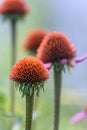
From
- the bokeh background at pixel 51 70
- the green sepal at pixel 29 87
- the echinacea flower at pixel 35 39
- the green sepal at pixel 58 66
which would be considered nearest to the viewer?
the green sepal at pixel 29 87

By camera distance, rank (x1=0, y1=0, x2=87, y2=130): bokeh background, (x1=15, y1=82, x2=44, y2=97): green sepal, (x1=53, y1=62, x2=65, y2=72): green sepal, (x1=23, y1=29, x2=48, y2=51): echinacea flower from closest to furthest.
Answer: (x1=15, y1=82, x2=44, y2=97): green sepal, (x1=53, y1=62, x2=65, y2=72): green sepal, (x1=23, y1=29, x2=48, y2=51): echinacea flower, (x1=0, y1=0, x2=87, y2=130): bokeh background

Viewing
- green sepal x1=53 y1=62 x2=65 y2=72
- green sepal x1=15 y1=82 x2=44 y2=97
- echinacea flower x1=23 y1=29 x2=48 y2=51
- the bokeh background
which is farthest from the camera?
the bokeh background

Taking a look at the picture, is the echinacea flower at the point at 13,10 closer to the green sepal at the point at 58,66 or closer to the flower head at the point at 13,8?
the flower head at the point at 13,8

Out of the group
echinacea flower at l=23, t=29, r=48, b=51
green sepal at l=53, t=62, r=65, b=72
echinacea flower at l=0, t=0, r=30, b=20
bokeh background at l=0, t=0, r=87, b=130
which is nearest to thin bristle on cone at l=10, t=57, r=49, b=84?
green sepal at l=53, t=62, r=65, b=72

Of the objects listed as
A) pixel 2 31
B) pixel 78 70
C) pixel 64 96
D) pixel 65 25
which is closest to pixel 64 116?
pixel 64 96

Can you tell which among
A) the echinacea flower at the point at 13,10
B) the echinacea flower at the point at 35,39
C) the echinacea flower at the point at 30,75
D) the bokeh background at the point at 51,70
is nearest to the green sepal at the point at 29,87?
the echinacea flower at the point at 30,75

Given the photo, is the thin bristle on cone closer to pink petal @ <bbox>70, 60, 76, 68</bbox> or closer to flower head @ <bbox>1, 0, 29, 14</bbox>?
pink petal @ <bbox>70, 60, 76, 68</bbox>
